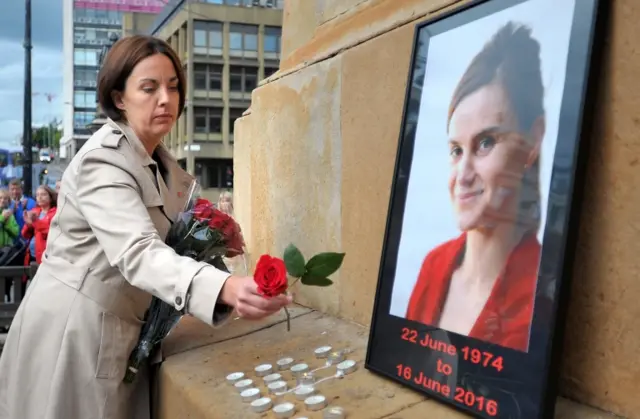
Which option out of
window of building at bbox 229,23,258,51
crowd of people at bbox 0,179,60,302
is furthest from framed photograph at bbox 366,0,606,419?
window of building at bbox 229,23,258,51

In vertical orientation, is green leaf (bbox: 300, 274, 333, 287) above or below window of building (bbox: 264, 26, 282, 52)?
below

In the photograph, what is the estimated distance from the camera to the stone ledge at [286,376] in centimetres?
140

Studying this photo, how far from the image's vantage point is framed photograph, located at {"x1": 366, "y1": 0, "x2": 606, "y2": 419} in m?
1.20

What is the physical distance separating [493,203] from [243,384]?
855 mm

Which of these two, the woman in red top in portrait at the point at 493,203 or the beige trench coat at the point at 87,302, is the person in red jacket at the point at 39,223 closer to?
the beige trench coat at the point at 87,302

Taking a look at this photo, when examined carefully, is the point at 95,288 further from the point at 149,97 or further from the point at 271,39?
the point at 271,39

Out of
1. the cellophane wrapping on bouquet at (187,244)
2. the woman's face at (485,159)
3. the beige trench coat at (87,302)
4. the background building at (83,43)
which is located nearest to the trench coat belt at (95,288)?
the beige trench coat at (87,302)

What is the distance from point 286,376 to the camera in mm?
1741

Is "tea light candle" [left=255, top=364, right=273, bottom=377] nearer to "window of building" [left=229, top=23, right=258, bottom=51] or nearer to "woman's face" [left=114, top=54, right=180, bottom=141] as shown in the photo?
"woman's face" [left=114, top=54, right=180, bottom=141]

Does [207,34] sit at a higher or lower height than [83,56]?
lower

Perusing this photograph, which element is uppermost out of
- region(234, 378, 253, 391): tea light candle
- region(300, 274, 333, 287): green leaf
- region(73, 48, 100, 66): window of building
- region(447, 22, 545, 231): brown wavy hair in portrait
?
region(73, 48, 100, 66): window of building

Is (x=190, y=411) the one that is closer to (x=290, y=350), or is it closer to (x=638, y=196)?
(x=290, y=350)

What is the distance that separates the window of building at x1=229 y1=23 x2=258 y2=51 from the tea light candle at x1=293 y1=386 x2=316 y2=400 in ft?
136

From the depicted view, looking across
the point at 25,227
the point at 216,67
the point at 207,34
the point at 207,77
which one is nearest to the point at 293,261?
the point at 25,227
